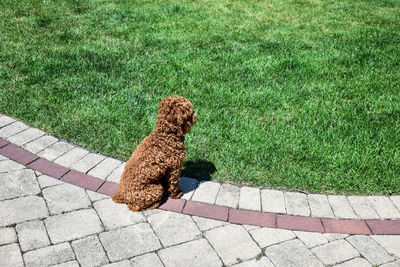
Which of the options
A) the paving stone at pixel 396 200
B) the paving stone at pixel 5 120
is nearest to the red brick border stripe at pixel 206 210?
the paving stone at pixel 396 200

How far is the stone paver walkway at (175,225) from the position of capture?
3.79 meters

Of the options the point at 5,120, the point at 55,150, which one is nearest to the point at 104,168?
the point at 55,150

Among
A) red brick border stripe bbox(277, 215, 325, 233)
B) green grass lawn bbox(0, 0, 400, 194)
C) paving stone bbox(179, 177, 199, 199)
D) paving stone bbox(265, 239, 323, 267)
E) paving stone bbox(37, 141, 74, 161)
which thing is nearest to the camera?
paving stone bbox(265, 239, 323, 267)

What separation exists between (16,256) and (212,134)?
2.93m

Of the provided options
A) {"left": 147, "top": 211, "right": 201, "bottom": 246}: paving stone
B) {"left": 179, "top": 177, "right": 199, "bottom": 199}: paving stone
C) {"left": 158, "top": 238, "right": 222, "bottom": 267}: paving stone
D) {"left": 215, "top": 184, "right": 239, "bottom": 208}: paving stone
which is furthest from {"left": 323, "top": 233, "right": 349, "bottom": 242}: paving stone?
{"left": 179, "top": 177, "right": 199, "bottom": 199}: paving stone

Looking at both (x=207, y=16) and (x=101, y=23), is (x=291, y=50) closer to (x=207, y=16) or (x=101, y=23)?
(x=207, y=16)

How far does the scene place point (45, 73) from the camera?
6.80m

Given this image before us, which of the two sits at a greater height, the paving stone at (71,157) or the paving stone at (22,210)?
the paving stone at (71,157)

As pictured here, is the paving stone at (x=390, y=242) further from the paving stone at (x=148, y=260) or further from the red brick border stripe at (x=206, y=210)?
the paving stone at (x=148, y=260)

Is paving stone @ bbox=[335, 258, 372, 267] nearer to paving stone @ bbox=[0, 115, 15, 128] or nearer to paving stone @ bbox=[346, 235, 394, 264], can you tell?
paving stone @ bbox=[346, 235, 394, 264]

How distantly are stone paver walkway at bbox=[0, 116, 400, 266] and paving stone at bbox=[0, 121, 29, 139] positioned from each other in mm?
587

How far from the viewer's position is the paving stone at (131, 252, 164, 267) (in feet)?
12.1

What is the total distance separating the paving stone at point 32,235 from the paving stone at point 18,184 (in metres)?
0.51

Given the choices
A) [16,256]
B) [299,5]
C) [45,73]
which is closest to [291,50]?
[299,5]
